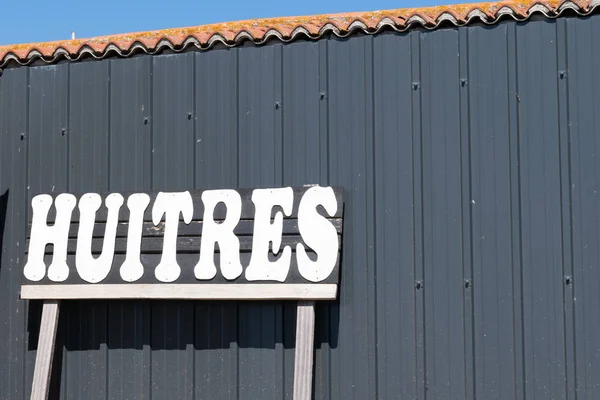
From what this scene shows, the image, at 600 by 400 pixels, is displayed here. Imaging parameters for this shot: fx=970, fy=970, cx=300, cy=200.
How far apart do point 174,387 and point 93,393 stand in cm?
73

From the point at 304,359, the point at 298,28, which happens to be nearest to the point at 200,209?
the point at 304,359

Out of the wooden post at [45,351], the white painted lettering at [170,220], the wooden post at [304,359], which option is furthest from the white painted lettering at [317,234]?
the wooden post at [45,351]

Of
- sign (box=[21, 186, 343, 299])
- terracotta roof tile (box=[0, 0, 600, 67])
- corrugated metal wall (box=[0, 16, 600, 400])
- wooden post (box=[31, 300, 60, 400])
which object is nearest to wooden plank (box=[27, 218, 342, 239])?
sign (box=[21, 186, 343, 299])

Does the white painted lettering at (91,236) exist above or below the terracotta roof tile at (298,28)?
below

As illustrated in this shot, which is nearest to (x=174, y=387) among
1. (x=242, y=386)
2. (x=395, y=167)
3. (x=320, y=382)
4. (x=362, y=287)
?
(x=242, y=386)

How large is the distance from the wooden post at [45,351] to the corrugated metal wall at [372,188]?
0.23 metres

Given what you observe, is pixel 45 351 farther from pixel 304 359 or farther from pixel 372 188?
pixel 372 188

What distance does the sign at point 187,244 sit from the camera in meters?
7.49

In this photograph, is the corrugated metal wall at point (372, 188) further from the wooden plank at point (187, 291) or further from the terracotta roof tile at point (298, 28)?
the wooden plank at point (187, 291)

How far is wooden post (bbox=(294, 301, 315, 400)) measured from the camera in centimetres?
729

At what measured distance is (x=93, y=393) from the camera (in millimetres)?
8055

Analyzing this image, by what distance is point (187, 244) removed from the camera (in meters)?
7.79

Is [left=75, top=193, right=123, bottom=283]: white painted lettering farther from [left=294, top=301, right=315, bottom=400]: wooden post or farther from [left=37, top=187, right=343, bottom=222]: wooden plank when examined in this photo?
[left=294, top=301, right=315, bottom=400]: wooden post

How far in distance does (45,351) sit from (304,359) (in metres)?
2.20
